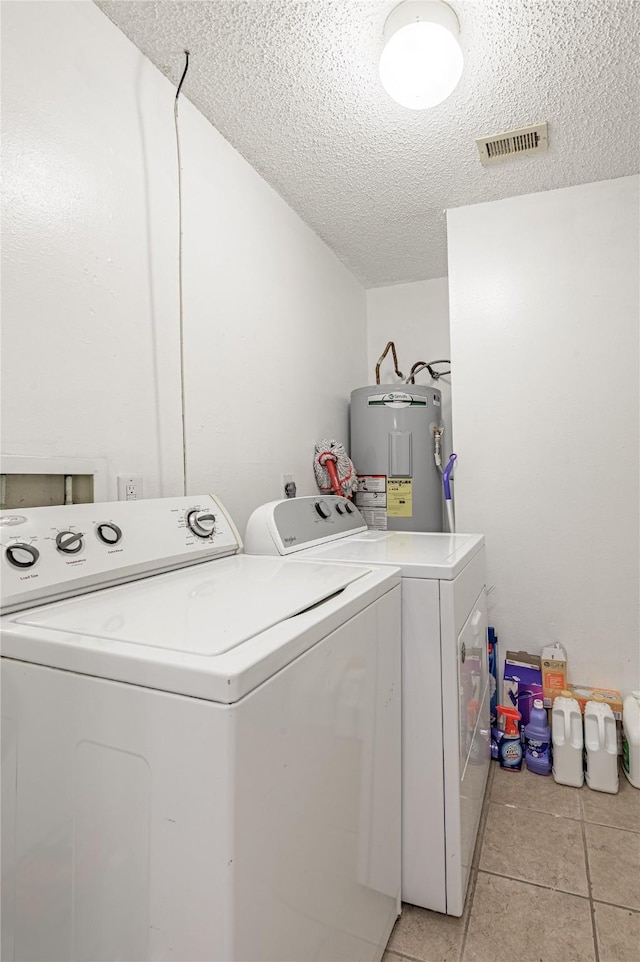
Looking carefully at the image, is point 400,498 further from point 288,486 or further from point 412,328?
point 412,328

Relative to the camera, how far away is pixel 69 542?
967 millimetres

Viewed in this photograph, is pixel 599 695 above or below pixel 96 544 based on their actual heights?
below

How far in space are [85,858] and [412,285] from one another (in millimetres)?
3000

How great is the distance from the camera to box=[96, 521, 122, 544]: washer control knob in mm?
1044

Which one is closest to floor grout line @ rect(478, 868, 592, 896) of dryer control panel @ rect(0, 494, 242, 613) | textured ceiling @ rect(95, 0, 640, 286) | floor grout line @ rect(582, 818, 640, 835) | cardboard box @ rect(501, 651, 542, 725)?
floor grout line @ rect(582, 818, 640, 835)

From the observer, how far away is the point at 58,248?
1.15 m

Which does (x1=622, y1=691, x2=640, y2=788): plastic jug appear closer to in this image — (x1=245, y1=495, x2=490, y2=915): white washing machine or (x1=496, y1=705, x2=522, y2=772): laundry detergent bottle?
(x1=496, y1=705, x2=522, y2=772): laundry detergent bottle

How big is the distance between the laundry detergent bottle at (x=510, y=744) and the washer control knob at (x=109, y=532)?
1.56m

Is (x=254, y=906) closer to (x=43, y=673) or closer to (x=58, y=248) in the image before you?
(x=43, y=673)

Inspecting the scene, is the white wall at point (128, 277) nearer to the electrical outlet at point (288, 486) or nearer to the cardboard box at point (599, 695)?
the electrical outlet at point (288, 486)

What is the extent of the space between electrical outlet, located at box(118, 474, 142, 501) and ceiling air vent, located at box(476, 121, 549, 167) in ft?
5.53

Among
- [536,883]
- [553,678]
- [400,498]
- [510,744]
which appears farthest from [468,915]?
[400,498]

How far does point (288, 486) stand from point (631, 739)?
5.01ft

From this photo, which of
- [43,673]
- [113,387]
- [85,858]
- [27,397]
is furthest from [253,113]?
[85,858]
